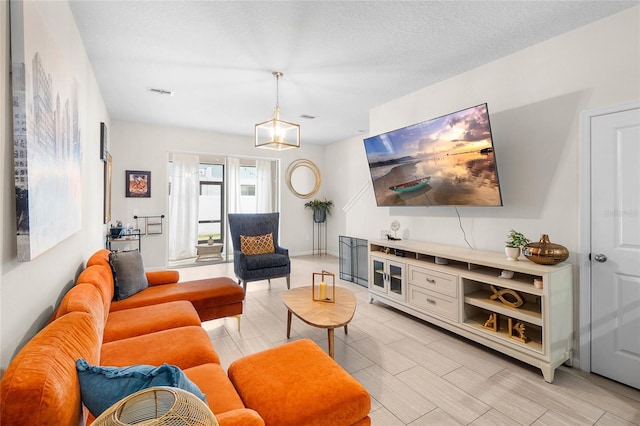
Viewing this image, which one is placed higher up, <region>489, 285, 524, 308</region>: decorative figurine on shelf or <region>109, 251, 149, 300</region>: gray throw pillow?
<region>109, 251, 149, 300</region>: gray throw pillow

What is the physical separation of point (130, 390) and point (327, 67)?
3.10 m

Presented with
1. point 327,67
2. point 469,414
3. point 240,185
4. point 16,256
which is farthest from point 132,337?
point 240,185

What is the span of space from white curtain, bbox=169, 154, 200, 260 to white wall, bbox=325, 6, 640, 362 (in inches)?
186

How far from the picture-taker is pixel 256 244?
445cm

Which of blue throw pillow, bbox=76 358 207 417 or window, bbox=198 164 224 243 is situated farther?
window, bbox=198 164 224 243

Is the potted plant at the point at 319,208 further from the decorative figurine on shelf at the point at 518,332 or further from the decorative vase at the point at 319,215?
the decorative figurine on shelf at the point at 518,332

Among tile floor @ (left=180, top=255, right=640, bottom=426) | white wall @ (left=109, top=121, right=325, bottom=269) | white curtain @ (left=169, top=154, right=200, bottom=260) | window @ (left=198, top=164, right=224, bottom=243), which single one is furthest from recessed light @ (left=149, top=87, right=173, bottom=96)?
tile floor @ (left=180, top=255, right=640, bottom=426)

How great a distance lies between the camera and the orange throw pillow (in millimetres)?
4395

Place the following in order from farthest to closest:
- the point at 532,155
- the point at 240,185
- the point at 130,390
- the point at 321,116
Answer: the point at 240,185 → the point at 321,116 → the point at 532,155 → the point at 130,390

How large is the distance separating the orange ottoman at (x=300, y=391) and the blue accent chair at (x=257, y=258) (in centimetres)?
247

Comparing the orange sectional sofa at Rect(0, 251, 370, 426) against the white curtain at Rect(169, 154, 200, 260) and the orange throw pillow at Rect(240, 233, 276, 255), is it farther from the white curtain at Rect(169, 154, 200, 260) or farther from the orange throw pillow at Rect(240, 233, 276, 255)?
the white curtain at Rect(169, 154, 200, 260)

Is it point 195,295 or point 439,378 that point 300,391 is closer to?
point 439,378

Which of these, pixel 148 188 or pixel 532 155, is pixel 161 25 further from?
pixel 148 188

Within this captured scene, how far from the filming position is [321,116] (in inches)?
194
